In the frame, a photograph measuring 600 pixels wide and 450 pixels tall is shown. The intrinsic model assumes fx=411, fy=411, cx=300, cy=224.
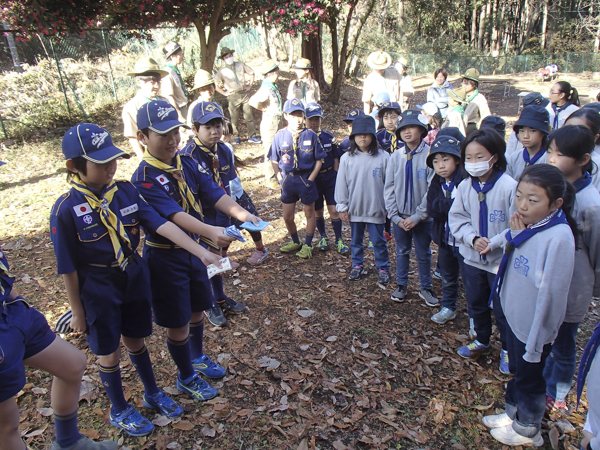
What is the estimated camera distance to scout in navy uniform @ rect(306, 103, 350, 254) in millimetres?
6301

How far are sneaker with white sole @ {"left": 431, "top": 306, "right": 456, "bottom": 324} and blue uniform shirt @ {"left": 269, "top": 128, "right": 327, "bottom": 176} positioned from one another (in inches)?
109

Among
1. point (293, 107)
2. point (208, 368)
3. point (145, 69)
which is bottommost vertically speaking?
point (208, 368)

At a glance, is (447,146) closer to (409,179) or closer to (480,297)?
(409,179)

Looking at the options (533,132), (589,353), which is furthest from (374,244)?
(589,353)

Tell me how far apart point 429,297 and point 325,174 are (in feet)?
8.08

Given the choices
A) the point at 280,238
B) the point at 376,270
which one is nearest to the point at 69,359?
the point at 376,270

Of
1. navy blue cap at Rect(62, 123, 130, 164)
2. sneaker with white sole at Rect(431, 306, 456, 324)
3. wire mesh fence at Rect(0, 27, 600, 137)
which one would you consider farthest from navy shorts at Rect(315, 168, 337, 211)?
wire mesh fence at Rect(0, 27, 600, 137)

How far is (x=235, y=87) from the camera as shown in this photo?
12078 mm

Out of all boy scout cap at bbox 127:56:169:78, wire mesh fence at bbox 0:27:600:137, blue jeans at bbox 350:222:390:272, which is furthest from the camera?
wire mesh fence at bbox 0:27:600:137

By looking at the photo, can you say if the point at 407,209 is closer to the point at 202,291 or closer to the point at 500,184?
the point at 500,184

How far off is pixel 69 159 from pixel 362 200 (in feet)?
11.7

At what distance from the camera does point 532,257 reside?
9.32 ft

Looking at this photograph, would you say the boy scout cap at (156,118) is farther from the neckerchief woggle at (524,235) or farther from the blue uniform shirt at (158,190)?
the neckerchief woggle at (524,235)

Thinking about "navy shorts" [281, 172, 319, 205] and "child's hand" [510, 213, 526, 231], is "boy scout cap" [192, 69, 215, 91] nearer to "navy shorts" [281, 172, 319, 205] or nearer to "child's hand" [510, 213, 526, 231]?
"navy shorts" [281, 172, 319, 205]
